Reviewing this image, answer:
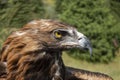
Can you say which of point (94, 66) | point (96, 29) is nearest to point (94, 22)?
point (96, 29)

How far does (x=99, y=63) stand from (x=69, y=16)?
1.91 meters

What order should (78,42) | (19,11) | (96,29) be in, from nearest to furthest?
(78,42) → (19,11) → (96,29)

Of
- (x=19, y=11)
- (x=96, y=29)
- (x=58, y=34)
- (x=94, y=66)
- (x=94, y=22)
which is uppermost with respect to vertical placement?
(x=58, y=34)

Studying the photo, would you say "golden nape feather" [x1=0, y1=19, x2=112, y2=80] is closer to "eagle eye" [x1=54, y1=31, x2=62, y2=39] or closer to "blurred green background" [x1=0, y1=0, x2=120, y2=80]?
"eagle eye" [x1=54, y1=31, x2=62, y2=39]

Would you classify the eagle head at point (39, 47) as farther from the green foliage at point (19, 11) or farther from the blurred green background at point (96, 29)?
the blurred green background at point (96, 29)

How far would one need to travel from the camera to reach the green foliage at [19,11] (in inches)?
560

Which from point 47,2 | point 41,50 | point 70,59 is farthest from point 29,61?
point 70,59

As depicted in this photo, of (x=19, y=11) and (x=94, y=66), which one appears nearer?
(x=19, y=11)

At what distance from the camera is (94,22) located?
20.9m

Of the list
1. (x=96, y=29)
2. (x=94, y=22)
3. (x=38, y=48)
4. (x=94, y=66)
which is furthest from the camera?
(x=94, y=22)

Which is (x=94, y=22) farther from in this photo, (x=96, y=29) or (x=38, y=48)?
(x=38, y=48)

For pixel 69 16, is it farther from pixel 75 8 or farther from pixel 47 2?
pixel 47 2

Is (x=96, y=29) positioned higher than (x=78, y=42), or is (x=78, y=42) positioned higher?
(x=78, y=42)

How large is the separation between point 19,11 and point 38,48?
28.4 ft
